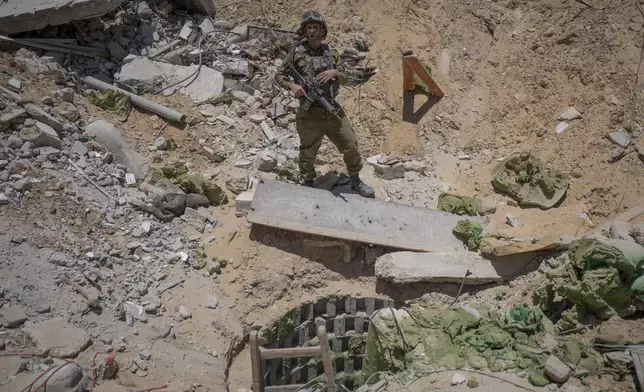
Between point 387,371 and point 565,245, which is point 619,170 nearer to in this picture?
point 565,245

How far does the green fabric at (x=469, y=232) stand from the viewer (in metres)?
6.34

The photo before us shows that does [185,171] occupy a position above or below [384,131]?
below

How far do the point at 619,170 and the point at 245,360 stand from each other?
479cm

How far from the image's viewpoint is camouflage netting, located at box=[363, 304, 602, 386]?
5199 mm

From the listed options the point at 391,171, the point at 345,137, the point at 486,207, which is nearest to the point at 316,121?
the point at 345,137

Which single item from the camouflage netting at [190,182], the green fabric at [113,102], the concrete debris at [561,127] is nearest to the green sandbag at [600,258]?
the concrete debris at [561,127]

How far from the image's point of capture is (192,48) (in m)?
8.49

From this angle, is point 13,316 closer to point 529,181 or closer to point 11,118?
point 11,118

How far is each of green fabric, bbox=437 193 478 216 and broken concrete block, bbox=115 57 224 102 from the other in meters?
3.45

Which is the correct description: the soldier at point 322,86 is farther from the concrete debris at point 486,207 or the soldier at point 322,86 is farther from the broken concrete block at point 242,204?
the concrete debris at point 486,207

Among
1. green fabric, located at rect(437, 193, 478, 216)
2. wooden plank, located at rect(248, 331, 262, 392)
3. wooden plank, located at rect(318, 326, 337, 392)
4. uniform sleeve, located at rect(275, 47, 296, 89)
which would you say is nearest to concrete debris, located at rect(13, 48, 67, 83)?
uniform sleeve, located at rect(275, 47, 296, 89)

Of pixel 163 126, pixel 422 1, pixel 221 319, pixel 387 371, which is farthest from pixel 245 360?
pixel 422 1

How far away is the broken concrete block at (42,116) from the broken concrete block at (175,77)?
1.46 meters

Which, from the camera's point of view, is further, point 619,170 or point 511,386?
point 619,170
